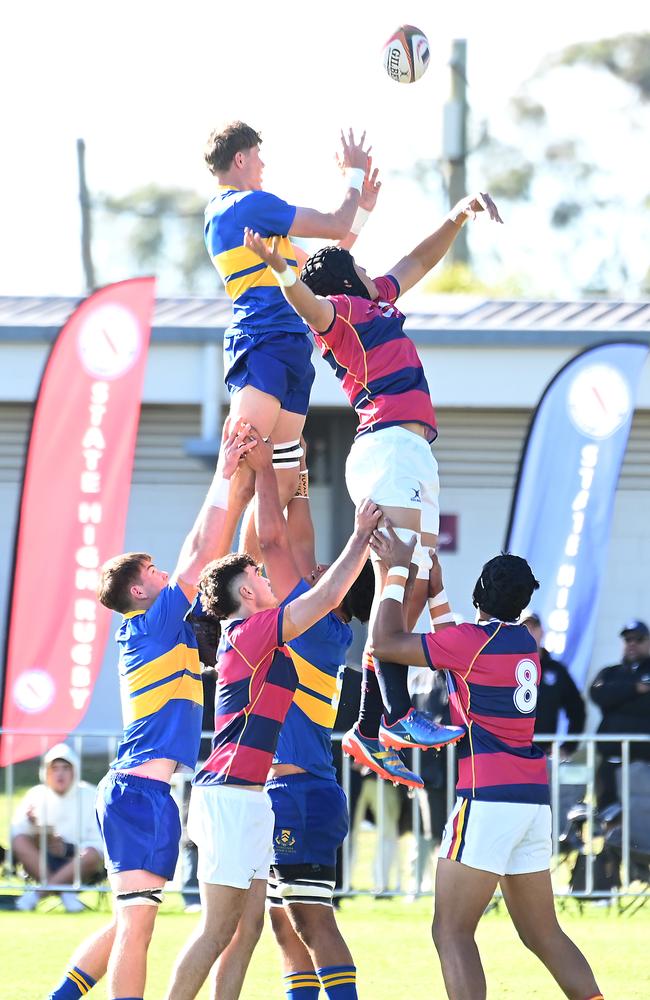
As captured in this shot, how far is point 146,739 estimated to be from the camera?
6.53m

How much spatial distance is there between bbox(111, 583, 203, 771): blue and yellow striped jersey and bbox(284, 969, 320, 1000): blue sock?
3.37ft

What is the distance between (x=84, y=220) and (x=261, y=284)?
26545 mm

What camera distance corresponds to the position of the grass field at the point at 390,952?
8.17 meters

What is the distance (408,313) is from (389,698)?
1109 cm

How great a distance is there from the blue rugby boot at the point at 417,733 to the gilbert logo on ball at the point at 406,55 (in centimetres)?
270

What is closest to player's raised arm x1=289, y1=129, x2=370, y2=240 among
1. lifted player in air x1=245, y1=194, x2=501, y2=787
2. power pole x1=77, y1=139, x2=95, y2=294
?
lifted player in air x1=245, y1=194, x2=501, y2=787

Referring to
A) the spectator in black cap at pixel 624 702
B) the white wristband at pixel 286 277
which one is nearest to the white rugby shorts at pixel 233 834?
the white wristband at pixel 286 277

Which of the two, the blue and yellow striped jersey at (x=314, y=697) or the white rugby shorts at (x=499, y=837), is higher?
the blue and yellow striped jersey at (x=314, y=697)

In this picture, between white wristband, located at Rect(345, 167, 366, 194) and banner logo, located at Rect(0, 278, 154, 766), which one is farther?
banner logo, located at Rect(0, 278, 154, 766)

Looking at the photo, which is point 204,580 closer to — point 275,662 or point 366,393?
point 275,662

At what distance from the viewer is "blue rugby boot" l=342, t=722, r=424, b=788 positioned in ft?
21.1

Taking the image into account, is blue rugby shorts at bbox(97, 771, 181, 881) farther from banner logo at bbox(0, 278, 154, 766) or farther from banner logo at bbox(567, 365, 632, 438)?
banner logo at bbox(567, 365, 632, 438)

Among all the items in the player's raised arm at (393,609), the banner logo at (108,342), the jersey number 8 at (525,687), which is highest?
Answer: the banner logo at (108,342)

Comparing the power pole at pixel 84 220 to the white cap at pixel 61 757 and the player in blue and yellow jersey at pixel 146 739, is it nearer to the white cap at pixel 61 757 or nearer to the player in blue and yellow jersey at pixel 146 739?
the white cap at pixel 61 757
